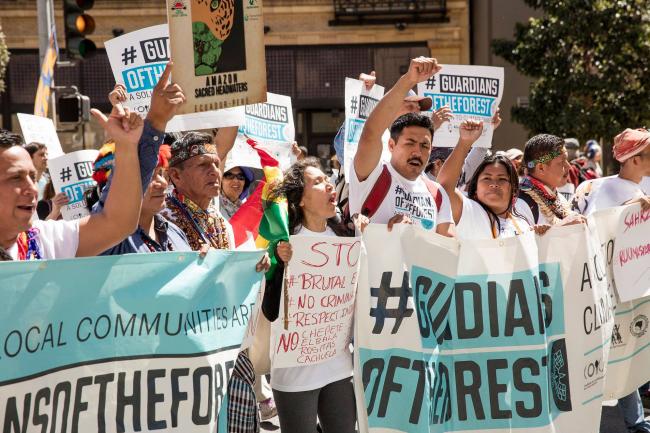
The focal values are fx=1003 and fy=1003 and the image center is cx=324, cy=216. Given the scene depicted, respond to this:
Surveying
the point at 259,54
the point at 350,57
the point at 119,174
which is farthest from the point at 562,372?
the point at 350,57

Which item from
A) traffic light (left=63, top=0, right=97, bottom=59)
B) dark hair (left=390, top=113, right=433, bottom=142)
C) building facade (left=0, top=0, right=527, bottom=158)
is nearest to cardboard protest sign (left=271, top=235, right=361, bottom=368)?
dark hair (left=390, top=113, right=433, bottom=142)

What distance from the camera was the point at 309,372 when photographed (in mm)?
4539

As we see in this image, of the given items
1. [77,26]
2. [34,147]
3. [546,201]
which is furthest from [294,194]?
[77,26]

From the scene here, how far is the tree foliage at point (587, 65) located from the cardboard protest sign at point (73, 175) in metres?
13.8

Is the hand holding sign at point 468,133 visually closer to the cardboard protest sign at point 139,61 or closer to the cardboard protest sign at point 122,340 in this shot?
the cardboard protest sign at point 122,340

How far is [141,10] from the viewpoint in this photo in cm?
2439

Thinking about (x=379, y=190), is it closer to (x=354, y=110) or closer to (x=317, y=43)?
(x=354, y=110)

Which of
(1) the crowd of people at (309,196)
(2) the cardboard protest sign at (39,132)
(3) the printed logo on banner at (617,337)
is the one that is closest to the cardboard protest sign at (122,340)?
(1) the crowd of people at (309,196)

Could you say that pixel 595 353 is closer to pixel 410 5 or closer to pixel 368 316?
pixel 368 316

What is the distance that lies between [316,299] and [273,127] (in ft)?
11.4

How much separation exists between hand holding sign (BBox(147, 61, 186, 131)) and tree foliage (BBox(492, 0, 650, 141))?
17.1 metres

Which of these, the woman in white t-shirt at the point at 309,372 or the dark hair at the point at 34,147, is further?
the dark hair at the point at 34,147

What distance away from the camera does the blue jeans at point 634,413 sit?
6.12 m

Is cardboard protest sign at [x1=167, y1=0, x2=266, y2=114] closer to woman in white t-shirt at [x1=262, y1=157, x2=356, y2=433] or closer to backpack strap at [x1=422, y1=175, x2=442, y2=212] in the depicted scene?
woman in white t-shirt at [x1=262, y1=157, x2=356, y2=433]
